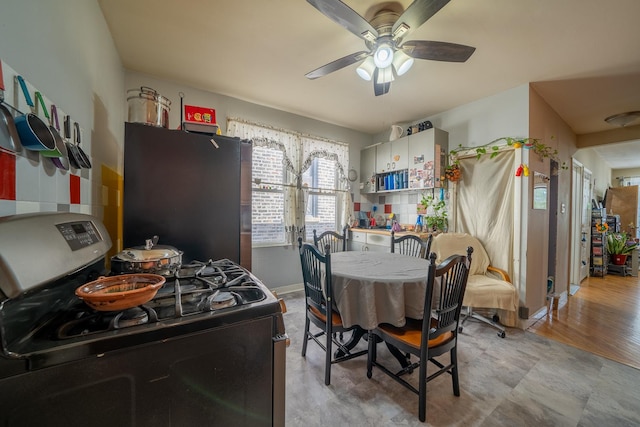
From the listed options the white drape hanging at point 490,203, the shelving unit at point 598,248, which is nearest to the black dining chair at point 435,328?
the white drape hanging at point 490,203

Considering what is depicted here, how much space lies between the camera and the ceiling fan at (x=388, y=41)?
4.47 ft

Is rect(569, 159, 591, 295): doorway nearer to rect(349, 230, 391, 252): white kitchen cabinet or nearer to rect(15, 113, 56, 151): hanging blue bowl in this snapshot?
rect(349, 230, 391, 252): white kitchen cabinet

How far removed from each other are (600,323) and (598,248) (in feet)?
10.7

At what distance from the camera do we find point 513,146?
8.86 feet

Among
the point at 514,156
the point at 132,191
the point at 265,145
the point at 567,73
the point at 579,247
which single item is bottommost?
the point at 579,247

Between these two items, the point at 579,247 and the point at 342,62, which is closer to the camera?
the point at 342,62

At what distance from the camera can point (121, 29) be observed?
1954mm

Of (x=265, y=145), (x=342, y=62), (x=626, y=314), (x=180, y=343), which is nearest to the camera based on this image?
(x=180, y=343)

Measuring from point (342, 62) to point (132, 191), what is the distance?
170 centimetres

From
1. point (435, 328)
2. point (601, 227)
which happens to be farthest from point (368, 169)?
point (601, 227)

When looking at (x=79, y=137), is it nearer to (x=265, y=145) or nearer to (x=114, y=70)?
(x=114, y=70)

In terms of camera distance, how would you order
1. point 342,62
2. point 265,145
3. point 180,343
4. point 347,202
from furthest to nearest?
point 347,202 → point 265,145 → point 342,62 → point 180,343

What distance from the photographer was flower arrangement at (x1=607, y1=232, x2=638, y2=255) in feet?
16.6

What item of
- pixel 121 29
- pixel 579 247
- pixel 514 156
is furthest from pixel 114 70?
pixel 579 247
